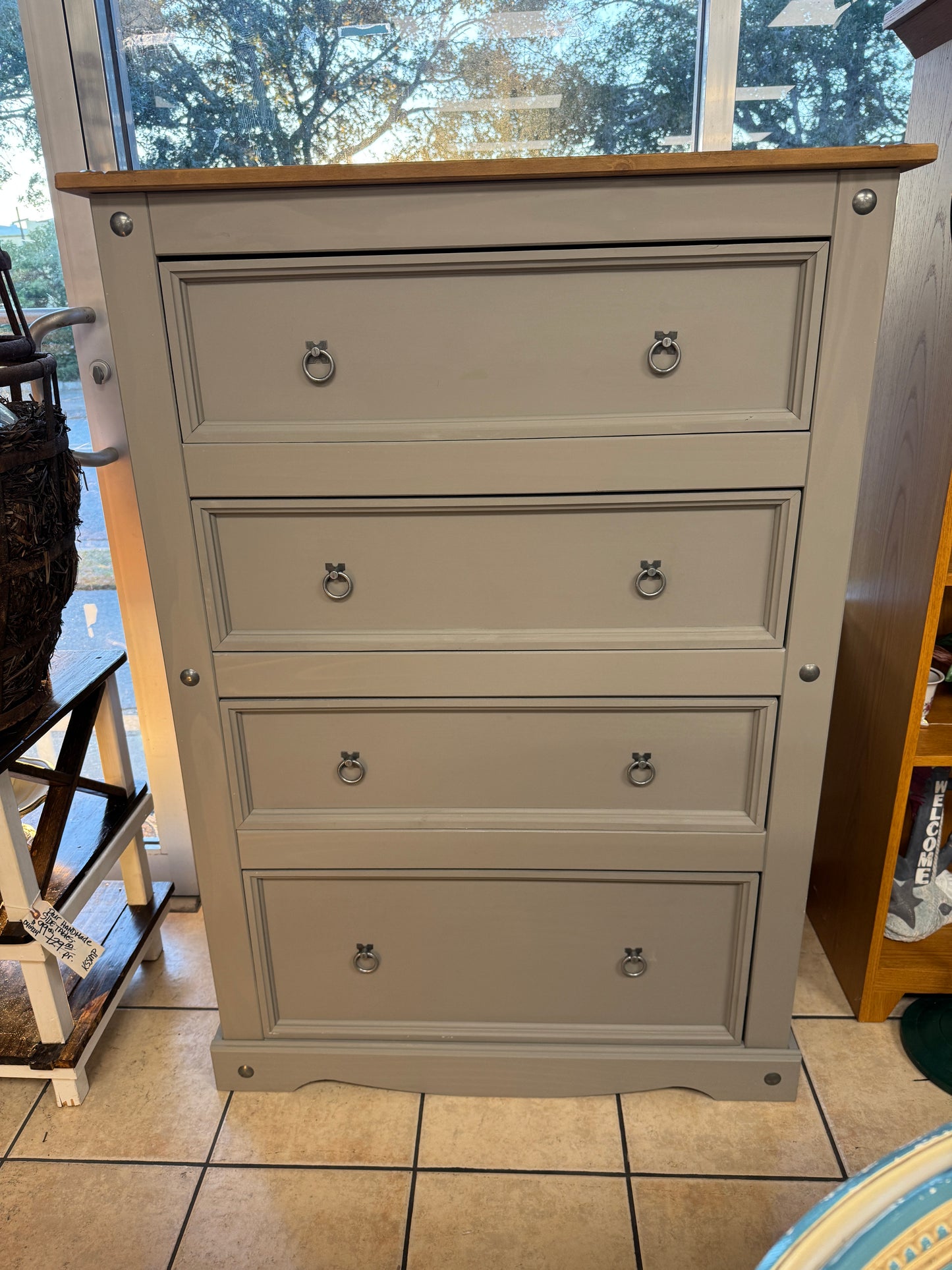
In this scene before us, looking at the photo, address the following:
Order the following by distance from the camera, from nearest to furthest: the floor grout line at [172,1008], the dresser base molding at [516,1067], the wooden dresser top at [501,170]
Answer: the wooden dresser top at [501,170] < the dresser base molding at [516,1067] < the floor grout line at [172,1008]

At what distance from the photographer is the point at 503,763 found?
1227mm

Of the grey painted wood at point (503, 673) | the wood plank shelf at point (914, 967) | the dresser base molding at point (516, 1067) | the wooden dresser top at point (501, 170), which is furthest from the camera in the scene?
the wood plank shelf at point (914, 967)

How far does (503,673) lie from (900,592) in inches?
26.8

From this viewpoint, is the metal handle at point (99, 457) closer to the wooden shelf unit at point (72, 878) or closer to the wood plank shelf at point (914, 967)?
the wooden shelf unit at point (72, 878)

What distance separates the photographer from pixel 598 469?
1.07 meters

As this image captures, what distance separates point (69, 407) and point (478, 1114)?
1416 millimetres

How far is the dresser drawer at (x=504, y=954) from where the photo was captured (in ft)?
4.24

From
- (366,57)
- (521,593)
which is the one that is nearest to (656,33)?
(366,57)

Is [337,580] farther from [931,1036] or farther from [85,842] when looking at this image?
[931,1036]

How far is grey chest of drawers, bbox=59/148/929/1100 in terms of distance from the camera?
993 millimetres

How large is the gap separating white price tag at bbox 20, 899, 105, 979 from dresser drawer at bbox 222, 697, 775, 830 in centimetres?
35

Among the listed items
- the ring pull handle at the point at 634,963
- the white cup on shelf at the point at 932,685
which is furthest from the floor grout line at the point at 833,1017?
the white cup on shelf at the point at 932,685

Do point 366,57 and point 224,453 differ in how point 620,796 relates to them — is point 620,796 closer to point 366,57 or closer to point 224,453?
point 224,453

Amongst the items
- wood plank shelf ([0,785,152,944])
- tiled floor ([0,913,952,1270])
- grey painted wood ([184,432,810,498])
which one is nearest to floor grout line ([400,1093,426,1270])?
tiled floor ([0,913,952,1270])
